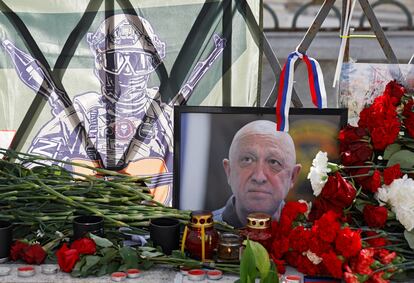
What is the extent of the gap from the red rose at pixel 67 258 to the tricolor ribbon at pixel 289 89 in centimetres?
52

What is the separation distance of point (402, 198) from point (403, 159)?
0.10 m

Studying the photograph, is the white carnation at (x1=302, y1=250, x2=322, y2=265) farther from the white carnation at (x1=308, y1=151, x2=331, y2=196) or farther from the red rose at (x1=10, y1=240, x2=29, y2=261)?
the red rose at (x1=10, y1=240, x2=29, y2=261)

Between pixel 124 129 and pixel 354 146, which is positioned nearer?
pixel 354 146

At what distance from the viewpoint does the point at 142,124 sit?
83.7 inches

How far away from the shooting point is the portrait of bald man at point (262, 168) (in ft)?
4.66

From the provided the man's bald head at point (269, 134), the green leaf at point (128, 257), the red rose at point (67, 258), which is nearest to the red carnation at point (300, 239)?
the man's bald head at point (269, 134)

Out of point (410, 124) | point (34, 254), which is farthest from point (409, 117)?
point (34, 254)

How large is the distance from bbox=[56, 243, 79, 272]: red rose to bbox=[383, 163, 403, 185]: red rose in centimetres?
64

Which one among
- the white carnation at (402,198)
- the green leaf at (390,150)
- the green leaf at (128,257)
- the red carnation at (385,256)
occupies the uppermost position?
the green leaf at (390,150)

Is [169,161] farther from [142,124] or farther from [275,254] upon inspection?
[275,254]

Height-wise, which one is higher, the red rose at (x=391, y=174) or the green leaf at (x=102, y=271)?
the red rose at (x=391, y=174)

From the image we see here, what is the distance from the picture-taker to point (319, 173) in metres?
1.30

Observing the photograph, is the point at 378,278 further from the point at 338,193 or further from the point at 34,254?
the point at 34,254

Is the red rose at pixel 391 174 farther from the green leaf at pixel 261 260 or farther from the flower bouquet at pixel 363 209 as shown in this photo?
the green leaf at pixel 261 260
